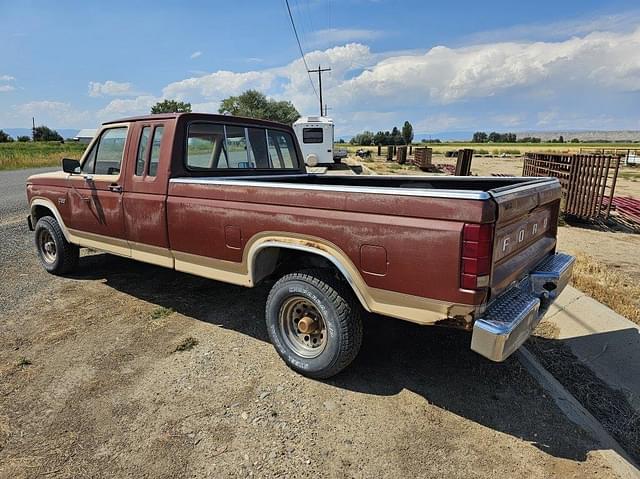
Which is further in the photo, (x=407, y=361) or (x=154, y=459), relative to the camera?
(x=407, y=361)

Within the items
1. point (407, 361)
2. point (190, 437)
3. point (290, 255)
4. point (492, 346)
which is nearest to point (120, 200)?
point (290, 255)

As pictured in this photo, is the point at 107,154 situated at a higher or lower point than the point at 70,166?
higher

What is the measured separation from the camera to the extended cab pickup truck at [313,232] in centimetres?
253

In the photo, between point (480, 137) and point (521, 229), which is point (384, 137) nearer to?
point (480, 137)

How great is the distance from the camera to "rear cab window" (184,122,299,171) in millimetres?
4332

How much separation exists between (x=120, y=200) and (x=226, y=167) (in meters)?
1.12

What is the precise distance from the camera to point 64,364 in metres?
3.62

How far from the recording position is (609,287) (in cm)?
508

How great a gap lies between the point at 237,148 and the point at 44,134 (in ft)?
339

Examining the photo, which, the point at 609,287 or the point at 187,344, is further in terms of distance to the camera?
the point at 609,287

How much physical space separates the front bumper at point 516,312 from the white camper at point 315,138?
1919 cm

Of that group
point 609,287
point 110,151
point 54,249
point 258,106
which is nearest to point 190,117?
point 110,151

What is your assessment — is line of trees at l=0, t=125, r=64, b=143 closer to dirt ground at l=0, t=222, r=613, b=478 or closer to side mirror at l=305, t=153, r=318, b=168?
side mirror at l=305, t=153, r=318, b=168

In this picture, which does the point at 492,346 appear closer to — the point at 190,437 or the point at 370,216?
the point at 370,216
